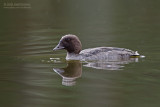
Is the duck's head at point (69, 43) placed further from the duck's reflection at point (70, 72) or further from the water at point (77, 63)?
the duck's reflection at point (70, 72)

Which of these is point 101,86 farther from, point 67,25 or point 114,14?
point 114,14

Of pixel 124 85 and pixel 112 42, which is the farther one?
pixel 112 42

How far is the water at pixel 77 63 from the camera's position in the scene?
27.2 ft

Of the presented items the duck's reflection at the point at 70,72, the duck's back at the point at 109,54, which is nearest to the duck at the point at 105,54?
the duck's back at the point at 109,54

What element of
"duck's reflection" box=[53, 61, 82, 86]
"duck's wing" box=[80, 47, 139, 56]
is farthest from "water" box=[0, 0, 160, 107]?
"duck's wing" box=[80, 47, 139, 56]

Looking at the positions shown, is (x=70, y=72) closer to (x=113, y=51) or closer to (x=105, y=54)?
(x=105, y=54)

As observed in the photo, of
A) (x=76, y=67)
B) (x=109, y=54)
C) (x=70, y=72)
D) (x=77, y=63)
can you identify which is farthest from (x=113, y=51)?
(x=70, y=72)

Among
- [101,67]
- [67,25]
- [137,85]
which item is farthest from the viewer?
[67,25]

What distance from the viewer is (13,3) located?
20781mm

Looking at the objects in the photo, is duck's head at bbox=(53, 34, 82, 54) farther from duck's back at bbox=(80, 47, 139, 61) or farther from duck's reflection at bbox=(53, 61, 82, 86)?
duck's reflection at bbox=(53, 61, 82, 86)

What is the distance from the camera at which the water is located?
8305 mm

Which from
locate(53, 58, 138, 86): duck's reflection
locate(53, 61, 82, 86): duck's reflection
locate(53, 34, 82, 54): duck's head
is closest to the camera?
locate(53, 61, 82, 86): duck's reflection

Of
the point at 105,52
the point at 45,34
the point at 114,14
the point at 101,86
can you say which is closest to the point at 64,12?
the point at 114,14

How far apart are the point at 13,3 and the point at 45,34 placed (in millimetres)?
5520
